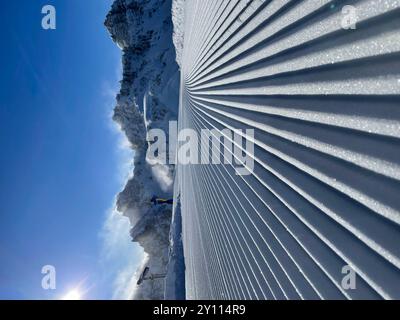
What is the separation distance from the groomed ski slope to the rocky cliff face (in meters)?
15.2

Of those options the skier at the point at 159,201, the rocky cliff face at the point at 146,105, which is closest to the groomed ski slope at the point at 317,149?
the rocky cliff face at the point at 146,105

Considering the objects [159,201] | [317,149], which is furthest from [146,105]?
[317,149]

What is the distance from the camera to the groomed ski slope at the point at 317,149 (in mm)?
1257

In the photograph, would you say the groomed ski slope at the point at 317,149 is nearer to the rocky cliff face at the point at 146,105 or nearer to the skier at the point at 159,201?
the rocky cliff face at the point at 146,105

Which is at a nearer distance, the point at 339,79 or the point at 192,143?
the point at 339,79

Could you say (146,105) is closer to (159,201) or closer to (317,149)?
(159,201)

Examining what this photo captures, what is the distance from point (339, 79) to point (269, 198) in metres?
1.16

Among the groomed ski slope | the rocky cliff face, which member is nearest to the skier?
the rocky cliff face

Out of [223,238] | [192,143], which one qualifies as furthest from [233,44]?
[192,143]

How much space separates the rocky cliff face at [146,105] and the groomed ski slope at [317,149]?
15204 mm

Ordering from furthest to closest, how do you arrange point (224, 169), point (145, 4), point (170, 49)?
point (145, 4), point (170, 49), point (224, 169)
